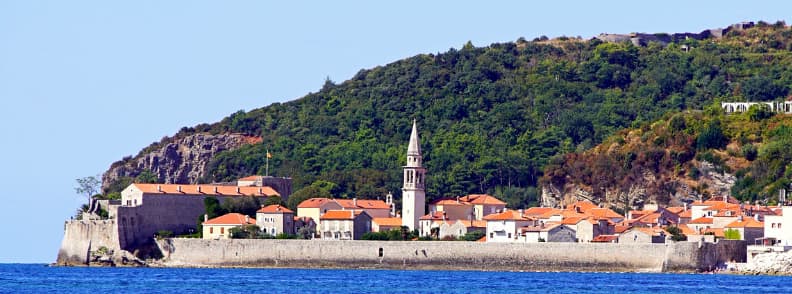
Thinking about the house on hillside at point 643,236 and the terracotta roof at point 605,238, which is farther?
the terracotta roof at point 605,238

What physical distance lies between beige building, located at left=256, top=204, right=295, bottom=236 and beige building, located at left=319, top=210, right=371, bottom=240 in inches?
65.4

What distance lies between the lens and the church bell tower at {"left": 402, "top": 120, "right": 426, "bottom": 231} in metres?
103

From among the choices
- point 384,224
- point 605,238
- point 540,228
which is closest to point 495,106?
point 384,224

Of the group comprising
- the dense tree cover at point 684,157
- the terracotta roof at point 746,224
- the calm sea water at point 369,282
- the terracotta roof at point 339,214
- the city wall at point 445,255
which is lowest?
the calm sea water at point 369,282

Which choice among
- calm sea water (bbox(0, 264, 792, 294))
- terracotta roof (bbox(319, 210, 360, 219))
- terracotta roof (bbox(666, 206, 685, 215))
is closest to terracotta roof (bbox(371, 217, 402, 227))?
terracotta roof (bbox(319, 210, 360, 219))

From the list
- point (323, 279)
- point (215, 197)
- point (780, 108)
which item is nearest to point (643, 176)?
point (780, 108)

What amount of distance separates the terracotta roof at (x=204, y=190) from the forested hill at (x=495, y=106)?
9.26 m

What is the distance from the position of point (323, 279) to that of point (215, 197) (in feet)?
76.9

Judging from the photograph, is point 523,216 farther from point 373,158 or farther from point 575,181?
Result: point 373,158

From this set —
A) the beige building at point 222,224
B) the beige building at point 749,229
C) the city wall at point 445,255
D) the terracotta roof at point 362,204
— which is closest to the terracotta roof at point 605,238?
the city wall at point 445,255

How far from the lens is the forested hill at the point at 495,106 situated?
131500mm

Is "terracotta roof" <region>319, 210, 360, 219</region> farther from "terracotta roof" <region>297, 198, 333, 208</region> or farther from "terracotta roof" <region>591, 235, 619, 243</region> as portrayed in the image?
"terracotta roof" <region>591, 235, 619, 243</region>

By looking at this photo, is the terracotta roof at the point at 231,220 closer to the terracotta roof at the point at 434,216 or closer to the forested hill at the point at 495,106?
the terracotta roof at the point at 434,216

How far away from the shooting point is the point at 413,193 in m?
104
